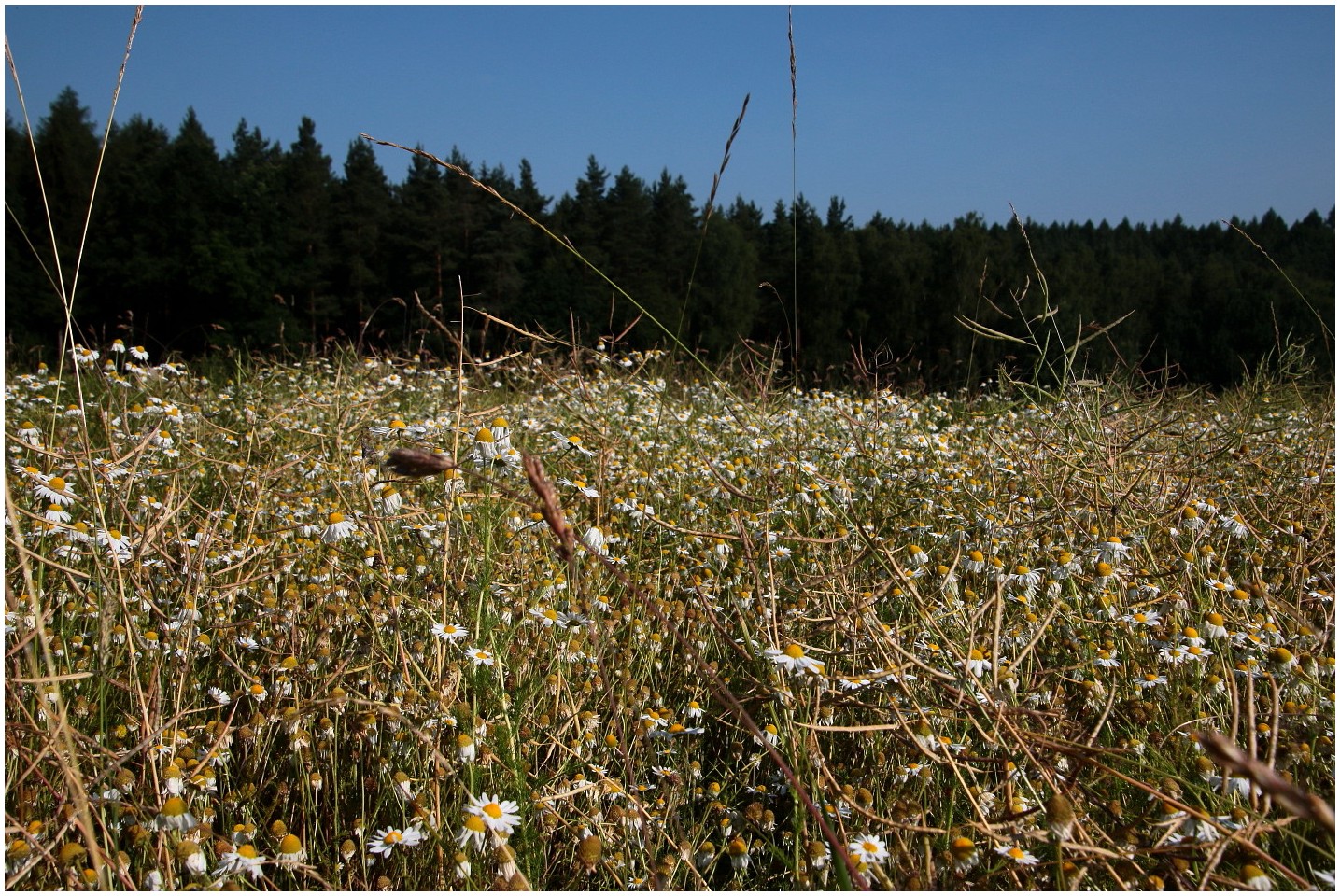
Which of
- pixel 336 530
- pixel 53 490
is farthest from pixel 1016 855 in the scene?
pixel 53 490

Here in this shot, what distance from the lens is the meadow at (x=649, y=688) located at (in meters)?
1.26

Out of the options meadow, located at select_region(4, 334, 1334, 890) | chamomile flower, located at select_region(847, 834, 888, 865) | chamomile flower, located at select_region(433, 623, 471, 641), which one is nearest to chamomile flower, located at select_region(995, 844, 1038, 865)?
meadow, located at select_region(4, 334, 1334, 890)

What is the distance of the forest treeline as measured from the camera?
21453 millimetres

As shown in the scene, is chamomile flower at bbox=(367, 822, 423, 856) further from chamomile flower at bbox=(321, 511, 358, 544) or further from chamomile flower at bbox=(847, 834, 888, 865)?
chamomile flower at bbox=(321, 511, 358, 544)

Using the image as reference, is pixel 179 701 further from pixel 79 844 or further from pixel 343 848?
pixel 343 848

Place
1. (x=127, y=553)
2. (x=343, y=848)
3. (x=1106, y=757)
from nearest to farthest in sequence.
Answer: (x=343, y=848)
(x=1106, y=757)
(x=127, y=553)

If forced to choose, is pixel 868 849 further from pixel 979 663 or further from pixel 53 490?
pixel 53 490

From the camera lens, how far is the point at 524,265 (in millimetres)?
25766

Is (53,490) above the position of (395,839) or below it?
above

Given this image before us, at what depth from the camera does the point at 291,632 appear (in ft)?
6.04

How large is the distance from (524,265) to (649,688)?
25040 mm

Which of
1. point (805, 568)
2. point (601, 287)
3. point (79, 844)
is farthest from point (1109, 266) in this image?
point (79, 844)

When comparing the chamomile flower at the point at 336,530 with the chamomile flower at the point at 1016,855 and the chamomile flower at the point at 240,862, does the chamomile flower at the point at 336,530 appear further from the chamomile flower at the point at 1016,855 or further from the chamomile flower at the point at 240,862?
the chamomile flower at the point at 1016,855

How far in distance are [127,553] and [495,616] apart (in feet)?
2.69
